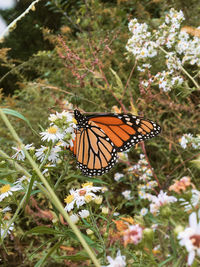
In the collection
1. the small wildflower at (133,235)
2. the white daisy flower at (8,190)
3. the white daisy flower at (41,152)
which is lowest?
the small wildflower at (133,235)

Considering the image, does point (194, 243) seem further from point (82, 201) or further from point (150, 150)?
point (150, 150)

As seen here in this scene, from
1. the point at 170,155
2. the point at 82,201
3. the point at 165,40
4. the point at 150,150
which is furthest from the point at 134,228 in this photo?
the point at 150,150

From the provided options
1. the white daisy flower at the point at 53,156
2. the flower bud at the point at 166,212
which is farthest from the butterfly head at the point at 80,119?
the flower bud at the point at 166,212

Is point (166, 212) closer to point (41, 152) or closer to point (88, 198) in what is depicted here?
point (88, 198)

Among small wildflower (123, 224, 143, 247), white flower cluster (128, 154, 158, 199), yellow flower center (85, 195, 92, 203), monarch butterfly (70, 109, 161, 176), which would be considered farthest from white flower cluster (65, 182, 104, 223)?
white flower cluster (128, 154, 158, 199)

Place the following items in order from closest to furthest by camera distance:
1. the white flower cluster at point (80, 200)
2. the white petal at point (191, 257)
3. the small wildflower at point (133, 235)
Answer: the white petal at point (191, 257) → the small wildflower at point (133, 235) → the white flower cluster at point (80, 200)

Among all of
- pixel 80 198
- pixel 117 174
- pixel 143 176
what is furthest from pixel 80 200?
pixel 117 174

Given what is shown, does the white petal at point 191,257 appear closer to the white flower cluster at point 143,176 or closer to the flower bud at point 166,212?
the flower bud at point 166,212
